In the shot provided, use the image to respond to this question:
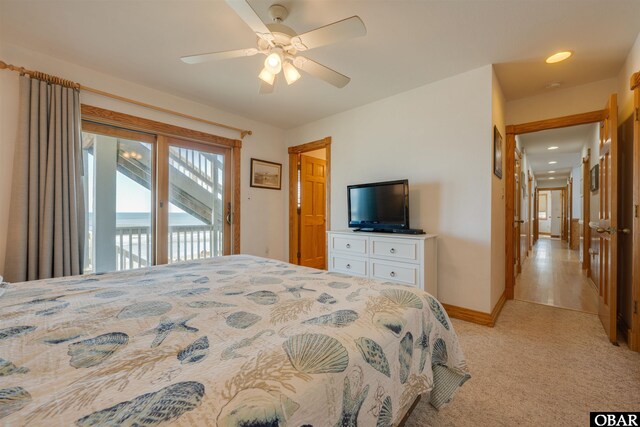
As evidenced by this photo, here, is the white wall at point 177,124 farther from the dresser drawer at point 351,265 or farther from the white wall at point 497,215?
the white wall at point 497,215

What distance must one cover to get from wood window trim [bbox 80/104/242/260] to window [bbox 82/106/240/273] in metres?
0.01

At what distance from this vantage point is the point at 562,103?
9.77 ft

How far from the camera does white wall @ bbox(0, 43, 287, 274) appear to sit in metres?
2.21

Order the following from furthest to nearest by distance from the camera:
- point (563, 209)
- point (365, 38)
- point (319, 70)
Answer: point (563, 209), point (365, 38), point (319, 70)

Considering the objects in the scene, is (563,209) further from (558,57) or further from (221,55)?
(221,55)

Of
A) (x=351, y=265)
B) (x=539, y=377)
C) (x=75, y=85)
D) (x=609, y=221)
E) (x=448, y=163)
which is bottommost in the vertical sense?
(x=539, y=377)

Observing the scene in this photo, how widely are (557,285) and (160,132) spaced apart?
564 centimetres

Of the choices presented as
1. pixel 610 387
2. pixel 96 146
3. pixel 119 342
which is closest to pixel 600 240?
pixel 610 387

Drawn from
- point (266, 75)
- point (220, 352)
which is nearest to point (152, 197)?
point (266, 75)

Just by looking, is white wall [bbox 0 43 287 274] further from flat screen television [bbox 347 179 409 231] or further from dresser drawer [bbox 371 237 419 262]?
dresser drawer [bbox 371 237 419 262]

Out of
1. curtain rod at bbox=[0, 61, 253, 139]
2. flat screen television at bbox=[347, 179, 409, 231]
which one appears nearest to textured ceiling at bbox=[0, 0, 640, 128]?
curtain rod at bbox=[0, 61, 253, 139]

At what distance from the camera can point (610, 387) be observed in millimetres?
1614

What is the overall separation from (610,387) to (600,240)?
1443 millimetres

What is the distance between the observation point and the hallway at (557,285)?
314 cm
